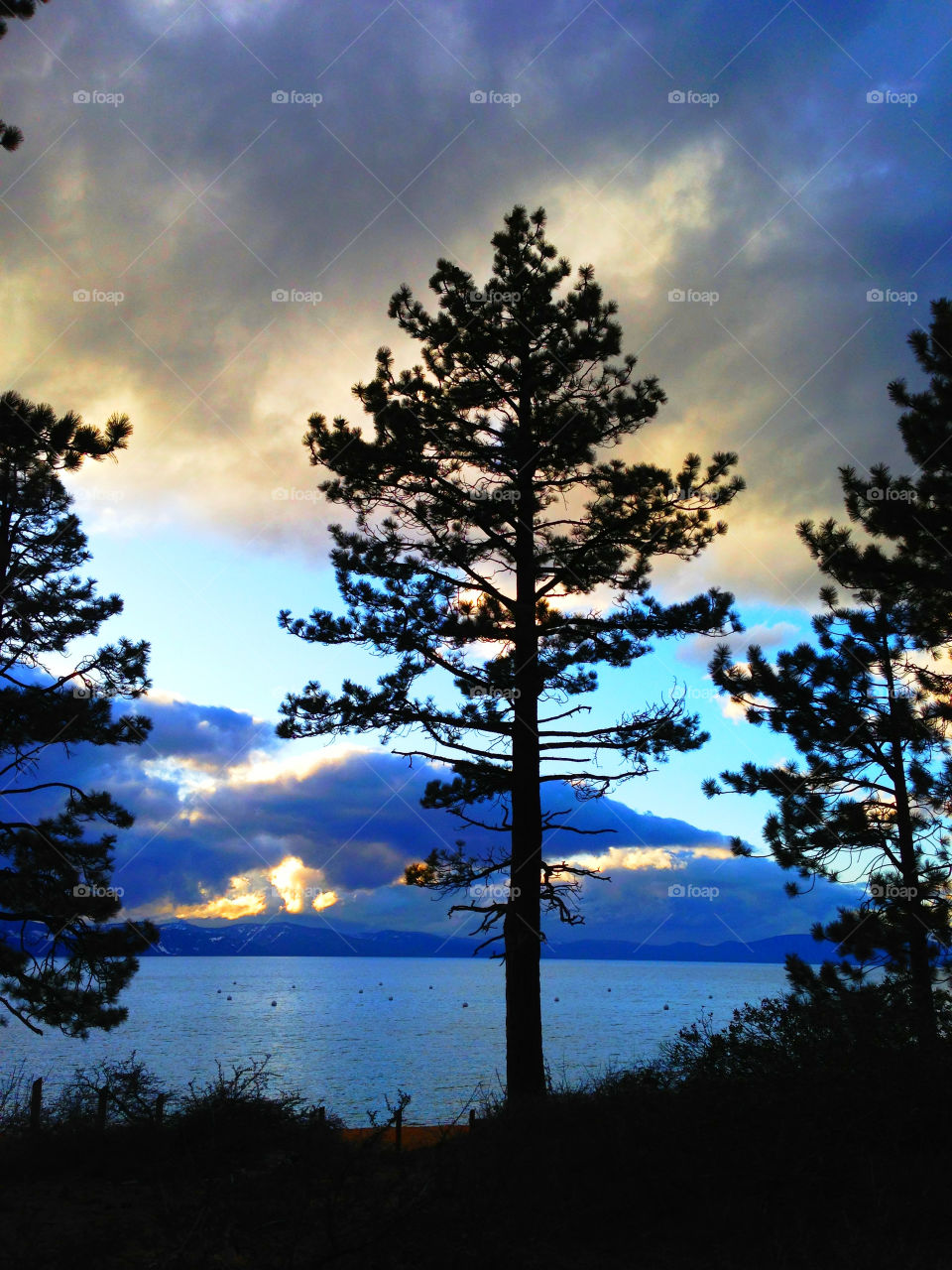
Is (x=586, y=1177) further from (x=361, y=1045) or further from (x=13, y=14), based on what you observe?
(x=361, y=1045)

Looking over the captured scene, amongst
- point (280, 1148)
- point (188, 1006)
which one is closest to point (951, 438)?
point (280, 1148)

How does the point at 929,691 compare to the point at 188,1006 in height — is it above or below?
above

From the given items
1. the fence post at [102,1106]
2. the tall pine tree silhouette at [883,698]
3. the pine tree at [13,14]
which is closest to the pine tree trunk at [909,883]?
the tall pine tree silhouette at [883,698]

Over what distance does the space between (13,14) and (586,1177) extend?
43.2 feet

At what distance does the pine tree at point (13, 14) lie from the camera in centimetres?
899

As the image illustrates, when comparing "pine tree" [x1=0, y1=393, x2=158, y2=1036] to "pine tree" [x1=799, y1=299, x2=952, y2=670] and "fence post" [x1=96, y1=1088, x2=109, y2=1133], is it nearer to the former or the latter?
"fence post" [x1=96, y1=1088, x2=109, y2=1133]

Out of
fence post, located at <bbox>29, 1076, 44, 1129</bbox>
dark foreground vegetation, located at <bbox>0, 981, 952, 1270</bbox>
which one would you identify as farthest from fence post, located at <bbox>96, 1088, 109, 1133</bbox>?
fence post, located at <bbox>29, 1076, 44, 1129</bbox>

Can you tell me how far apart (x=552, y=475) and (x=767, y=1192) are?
457 inches

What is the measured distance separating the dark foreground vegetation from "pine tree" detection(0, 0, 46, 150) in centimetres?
1036

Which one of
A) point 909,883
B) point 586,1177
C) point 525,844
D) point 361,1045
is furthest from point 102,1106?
point 361,1045

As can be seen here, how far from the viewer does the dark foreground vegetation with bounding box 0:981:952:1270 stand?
236 inches

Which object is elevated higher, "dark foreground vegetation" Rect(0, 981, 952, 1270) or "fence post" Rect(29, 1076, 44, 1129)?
"dark foreground vegetation" Rect(0, 981, 952, 1270)

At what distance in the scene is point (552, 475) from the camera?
1556cm

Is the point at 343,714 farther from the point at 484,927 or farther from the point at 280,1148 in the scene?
the point at 280,1148
